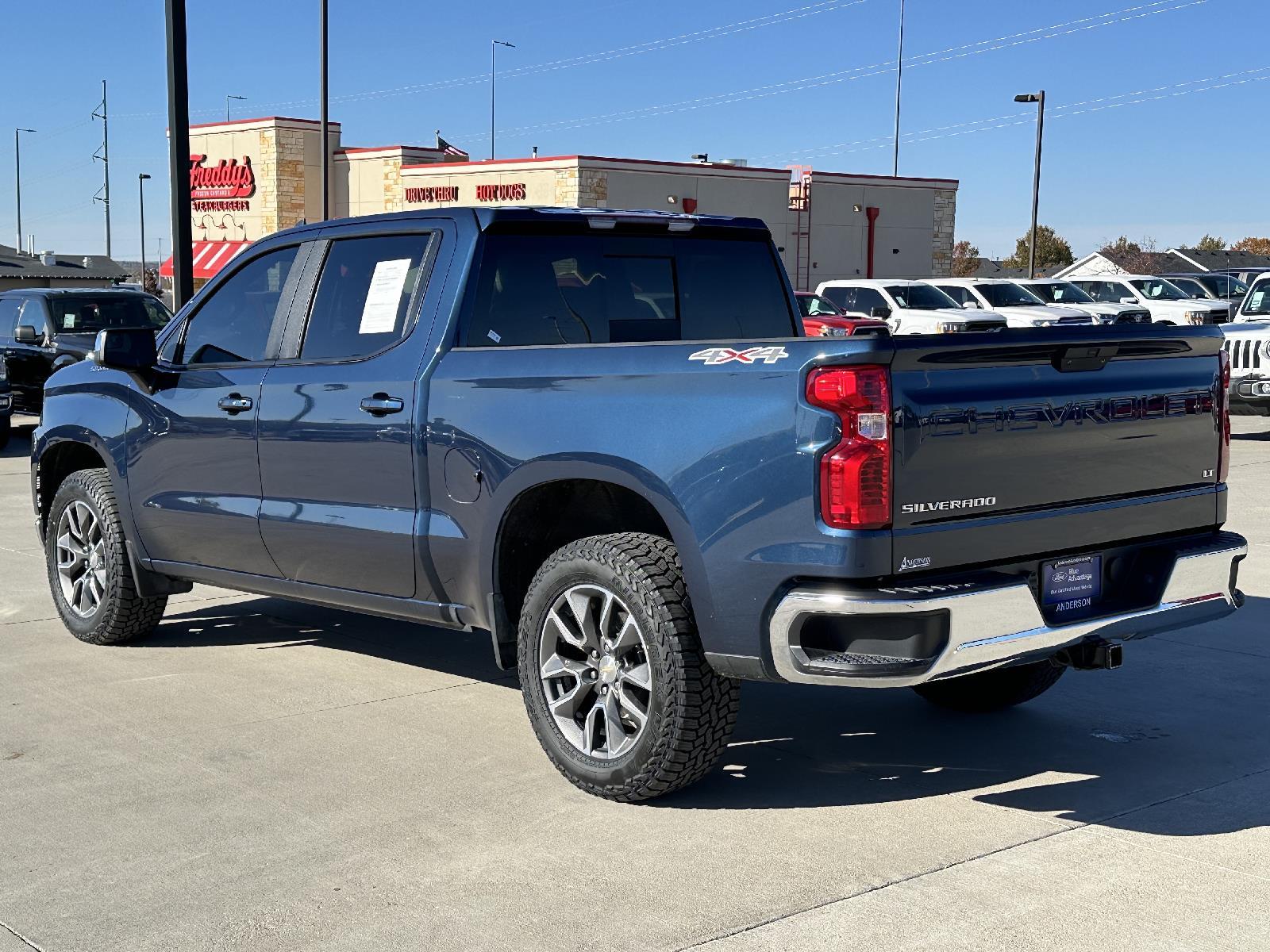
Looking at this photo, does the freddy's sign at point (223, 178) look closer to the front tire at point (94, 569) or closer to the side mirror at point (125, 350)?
the front tire at point (94, 569)

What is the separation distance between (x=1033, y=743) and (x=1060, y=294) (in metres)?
30.7

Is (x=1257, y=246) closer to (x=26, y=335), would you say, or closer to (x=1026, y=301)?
(x=1026, y=301)

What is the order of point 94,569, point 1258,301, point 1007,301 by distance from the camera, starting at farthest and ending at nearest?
1. point 1007,301
2. point 1258,301
3. point 94,569

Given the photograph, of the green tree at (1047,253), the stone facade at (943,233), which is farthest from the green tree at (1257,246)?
the stone facade at (943,233)

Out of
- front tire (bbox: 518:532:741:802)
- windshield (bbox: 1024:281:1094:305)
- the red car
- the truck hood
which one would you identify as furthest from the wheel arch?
windshield (bbox: 1024:281:1094:305)

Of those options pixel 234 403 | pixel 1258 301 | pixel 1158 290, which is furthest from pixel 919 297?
pixel 234 403

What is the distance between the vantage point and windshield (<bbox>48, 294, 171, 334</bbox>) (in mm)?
19578

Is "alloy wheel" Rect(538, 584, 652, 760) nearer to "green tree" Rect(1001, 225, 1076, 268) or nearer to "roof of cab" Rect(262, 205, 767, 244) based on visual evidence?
"roof of cab" Rect(262, 205, 767, 244)

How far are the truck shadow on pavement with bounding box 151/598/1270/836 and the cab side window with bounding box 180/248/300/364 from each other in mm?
1540

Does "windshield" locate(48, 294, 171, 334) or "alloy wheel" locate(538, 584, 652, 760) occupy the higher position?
"windshield" locate(48, 294, 171, 334)

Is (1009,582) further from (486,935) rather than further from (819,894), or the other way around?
(486,935)

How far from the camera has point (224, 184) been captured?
5094 cm

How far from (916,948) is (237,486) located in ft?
12.4

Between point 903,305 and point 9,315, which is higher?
point 903,305
